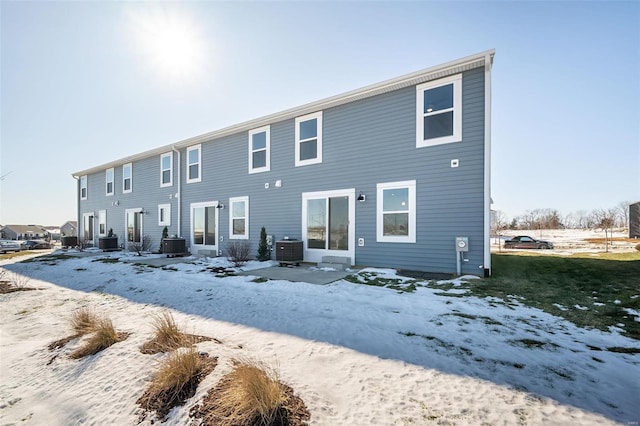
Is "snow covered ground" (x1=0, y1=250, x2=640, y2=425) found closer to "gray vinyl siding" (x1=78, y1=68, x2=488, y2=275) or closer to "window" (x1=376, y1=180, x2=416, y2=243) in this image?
"gray vinyl siding" (x1=78, y1=68, x2=488, y2=275)

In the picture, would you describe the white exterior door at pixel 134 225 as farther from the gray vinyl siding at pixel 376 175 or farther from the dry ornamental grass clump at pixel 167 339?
the dry ornamental grass clump at pixel 167 339

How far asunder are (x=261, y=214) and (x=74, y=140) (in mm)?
11555

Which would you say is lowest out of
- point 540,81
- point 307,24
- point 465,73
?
point 465,73

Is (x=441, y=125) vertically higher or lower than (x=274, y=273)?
higher

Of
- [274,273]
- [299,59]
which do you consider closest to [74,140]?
[299,59]

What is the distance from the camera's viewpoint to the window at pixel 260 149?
1084 cm

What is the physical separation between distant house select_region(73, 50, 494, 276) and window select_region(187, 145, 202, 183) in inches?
1.9

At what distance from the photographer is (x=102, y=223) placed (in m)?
18.2

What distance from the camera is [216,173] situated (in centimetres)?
1240

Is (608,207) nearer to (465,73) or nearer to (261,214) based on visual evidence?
(465,73)

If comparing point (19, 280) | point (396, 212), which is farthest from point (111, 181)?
point (396, 212)

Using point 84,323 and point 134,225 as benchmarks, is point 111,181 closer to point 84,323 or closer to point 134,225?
point 134,225

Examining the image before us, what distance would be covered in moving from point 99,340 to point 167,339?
90 centimetres

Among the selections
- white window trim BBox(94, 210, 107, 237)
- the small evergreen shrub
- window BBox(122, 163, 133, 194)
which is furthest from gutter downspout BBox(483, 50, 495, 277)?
white window trim BBox(94, 210, 107, 237)
